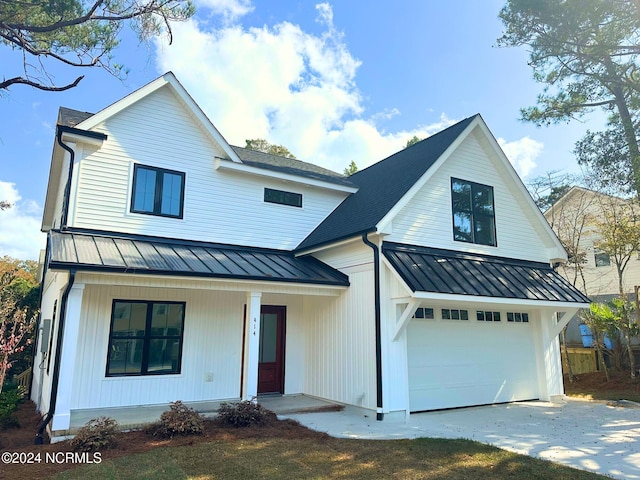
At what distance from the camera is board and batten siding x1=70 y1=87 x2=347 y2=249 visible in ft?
30.1

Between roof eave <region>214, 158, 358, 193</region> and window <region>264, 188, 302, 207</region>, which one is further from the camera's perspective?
window <region>264, 188, 302, 207</region>

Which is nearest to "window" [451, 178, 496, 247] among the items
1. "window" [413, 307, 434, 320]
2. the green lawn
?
"window" [413, 307, 434, 320]

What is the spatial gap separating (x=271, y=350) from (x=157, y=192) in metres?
4.78

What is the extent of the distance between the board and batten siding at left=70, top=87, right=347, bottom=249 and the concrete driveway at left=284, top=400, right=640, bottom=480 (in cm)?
484

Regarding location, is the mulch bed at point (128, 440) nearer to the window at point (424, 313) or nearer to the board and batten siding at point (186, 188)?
the window at point (424, 313)

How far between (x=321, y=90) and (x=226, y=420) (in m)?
11.1

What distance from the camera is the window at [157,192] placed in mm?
9648

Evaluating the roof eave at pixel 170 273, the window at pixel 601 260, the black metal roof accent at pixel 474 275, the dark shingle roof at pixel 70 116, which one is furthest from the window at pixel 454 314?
the window at pixel 601 260

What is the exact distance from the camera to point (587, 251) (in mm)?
20297

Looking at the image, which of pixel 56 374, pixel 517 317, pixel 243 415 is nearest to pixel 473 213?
pixel 517 317

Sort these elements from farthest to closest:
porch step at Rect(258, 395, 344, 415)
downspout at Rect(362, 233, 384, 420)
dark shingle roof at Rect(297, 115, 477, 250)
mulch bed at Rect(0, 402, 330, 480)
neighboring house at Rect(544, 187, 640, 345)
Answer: neighboring house at Rect(544, 187, 640, 345)
dark shingle roof at Rect(297, 115, 477, 250)
porch step at Rect(258, 395, 344, 415)
downspout at Rect(362, 233, 384, 420)
mulch bed at Rect(0, 402, 330, 480)

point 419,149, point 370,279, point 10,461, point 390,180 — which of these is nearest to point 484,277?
point 370,279

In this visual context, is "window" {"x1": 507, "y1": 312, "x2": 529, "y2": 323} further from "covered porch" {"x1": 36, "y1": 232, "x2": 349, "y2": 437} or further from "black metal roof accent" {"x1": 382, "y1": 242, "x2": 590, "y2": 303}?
"covered porch" {"x1": 36, "y1": 232, "x2": 349, "y2": 437}

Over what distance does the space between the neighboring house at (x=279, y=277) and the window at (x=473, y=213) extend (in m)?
0.06
